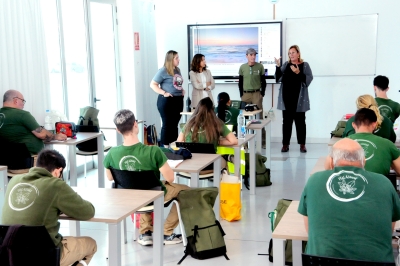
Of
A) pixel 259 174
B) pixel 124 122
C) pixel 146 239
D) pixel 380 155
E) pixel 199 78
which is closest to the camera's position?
pixel 380 155

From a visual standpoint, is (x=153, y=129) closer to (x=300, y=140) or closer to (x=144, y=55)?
(x=144, y=55)

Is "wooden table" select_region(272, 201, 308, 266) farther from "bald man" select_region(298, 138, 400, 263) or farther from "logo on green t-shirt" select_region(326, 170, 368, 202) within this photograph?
"logo on green t-shirt" select_region(326, 170, 368, 202)

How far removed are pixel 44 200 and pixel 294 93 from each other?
6.48m

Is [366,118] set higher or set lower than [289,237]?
higher

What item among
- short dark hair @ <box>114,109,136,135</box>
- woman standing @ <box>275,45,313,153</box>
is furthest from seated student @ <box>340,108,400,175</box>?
woman standing @ <box>275,45,313,153</box>

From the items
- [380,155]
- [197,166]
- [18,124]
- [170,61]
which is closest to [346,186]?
[380,155]

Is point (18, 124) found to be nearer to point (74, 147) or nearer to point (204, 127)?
point (74, 147)

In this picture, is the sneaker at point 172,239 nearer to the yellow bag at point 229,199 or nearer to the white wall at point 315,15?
the yellow bag at point 229,199

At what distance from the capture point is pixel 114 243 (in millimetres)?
3105

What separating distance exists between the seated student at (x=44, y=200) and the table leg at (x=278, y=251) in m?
1.05

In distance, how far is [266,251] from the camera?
4527 millimetres

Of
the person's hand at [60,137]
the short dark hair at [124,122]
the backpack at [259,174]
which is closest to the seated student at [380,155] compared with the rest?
the short dark hair at [124,122]

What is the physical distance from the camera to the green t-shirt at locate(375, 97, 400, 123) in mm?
5852

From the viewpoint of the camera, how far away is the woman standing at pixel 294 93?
28.2ft
